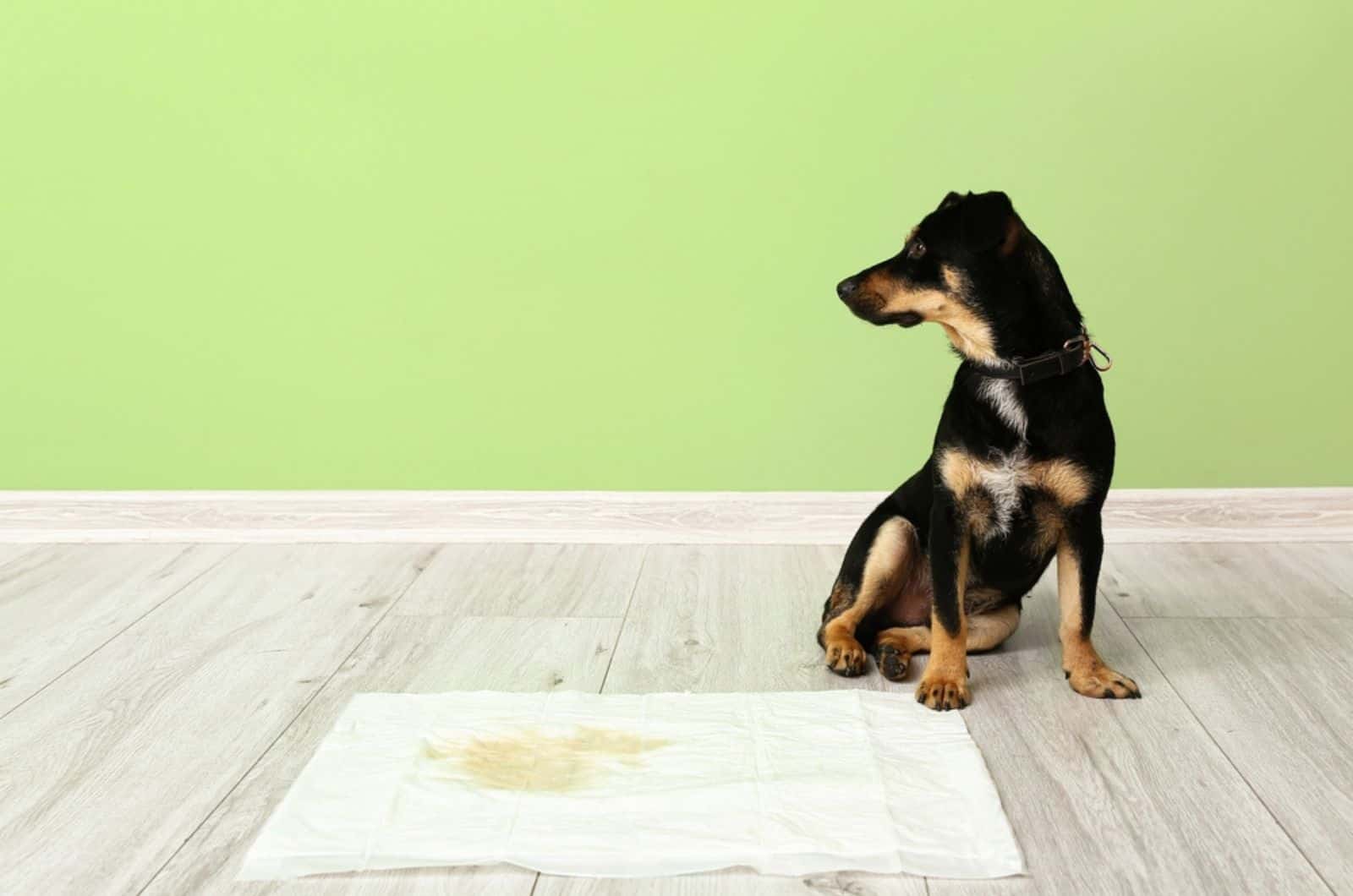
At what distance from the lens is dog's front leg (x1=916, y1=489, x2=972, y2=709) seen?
236cm

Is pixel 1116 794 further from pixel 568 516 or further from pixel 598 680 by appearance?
pixel 568 516

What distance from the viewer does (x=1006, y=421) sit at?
7.64 ft

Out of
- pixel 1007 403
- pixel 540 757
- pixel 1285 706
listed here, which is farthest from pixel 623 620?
pixel 1285 706

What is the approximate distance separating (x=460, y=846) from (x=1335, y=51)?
9.18 feet

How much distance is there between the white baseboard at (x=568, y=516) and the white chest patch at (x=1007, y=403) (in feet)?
3.80

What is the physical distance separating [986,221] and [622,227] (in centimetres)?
135

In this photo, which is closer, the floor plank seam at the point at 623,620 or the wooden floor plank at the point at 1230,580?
the floor plank seam at the point at 623,620

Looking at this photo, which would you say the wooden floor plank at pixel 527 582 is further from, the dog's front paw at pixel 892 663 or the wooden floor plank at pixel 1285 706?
the wooden floor plank at pixel 1285 706

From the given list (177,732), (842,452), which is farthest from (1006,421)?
(177,732)

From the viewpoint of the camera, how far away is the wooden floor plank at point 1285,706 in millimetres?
1907

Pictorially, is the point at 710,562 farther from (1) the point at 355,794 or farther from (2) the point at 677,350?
(1) the point at 355,794

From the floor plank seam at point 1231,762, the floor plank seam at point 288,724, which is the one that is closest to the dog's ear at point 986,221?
the floor plank seam at point 1231,762

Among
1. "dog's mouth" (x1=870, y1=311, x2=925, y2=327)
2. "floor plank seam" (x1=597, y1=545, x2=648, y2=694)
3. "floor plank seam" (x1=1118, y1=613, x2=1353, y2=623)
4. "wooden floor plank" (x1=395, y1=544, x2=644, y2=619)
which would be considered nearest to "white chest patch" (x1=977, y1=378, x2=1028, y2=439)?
"dog's mouth" (x1=870, y1=311, x2=925, y2=327)

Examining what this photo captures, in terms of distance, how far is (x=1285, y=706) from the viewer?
2.34 metres
